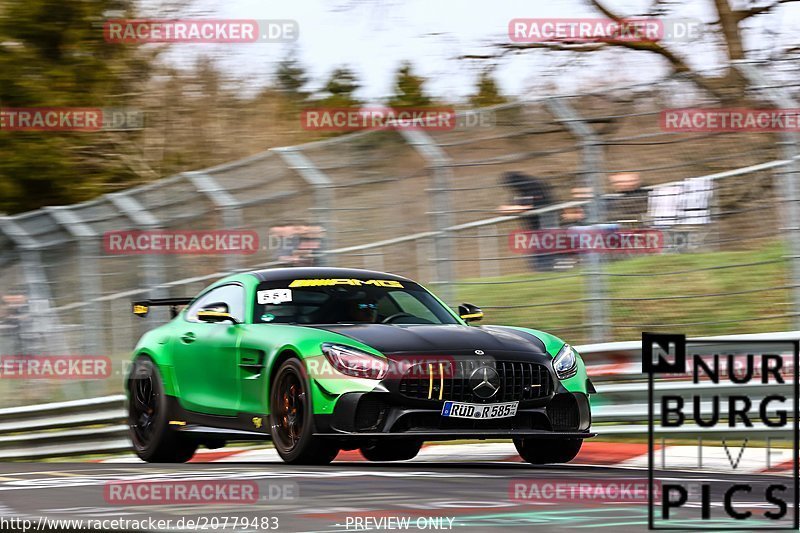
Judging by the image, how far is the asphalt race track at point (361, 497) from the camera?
19.1 ft

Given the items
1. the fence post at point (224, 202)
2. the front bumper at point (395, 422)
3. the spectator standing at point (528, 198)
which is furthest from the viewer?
the fence post at point (224, 202)

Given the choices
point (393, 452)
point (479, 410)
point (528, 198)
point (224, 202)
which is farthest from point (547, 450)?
point (224, 202)

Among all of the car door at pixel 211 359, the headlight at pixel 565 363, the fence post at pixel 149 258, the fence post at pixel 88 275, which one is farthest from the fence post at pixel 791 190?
the fence post at pixel 88 275

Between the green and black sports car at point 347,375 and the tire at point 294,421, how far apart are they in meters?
0.01

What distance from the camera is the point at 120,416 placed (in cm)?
1250

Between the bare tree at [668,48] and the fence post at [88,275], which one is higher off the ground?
the bare tree at [668,48]

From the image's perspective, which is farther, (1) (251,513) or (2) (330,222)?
(2) (330,222)

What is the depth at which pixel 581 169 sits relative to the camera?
10.9 m

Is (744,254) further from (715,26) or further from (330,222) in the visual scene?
(715,26)

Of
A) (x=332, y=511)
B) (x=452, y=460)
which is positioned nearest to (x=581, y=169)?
(x=452, y=460)

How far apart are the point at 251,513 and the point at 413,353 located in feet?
8.28

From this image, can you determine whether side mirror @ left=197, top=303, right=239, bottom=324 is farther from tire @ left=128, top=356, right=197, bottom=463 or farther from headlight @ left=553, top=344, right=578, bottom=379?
headlight @ left=553, top=344, right=578, bottom=379

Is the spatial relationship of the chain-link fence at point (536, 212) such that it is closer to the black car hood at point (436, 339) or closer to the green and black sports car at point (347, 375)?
the green and black sports car at point (347, 375)

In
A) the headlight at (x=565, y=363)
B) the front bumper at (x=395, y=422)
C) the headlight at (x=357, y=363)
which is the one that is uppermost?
the headlight at (x=357, y=363)
